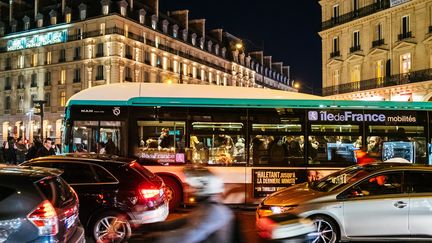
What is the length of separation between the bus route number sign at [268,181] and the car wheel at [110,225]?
17.2 ft

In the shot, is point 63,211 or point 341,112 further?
point 341,112

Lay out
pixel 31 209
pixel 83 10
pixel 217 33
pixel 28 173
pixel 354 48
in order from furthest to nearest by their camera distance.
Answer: pixel 217 33 < pixel 83 10 < pixel 354 48 < pixel 28 173 < pixel 31 209

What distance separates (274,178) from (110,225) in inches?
228

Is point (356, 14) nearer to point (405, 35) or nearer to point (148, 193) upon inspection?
point (405, 35)

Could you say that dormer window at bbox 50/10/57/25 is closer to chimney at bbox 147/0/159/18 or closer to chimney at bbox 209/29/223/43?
chimney at bbox 147/0/159/18

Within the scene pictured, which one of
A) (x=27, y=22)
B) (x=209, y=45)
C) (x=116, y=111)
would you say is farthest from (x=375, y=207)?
(x=209, y=45)

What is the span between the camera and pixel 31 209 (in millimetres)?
5254

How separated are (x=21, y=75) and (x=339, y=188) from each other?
7228cm

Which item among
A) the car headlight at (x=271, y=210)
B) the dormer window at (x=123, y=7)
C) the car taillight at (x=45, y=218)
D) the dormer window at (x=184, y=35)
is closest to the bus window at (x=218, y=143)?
the car headlight at (x=271, y=210)

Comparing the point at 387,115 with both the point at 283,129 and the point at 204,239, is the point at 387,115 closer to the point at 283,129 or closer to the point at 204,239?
the point at 283,129

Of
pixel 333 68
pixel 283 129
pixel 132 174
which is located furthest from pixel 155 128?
pixel 333 68

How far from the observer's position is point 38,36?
70.8 m

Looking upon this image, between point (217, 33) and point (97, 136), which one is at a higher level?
Answer: point (217, 33)

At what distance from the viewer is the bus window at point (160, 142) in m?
13.2
